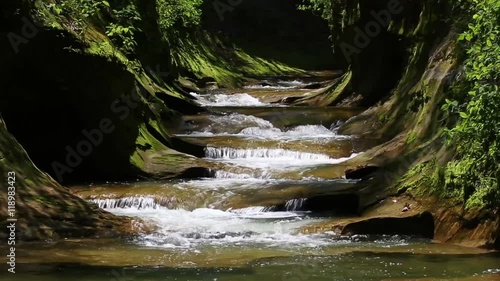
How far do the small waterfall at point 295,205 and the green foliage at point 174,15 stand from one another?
1347 centimetres

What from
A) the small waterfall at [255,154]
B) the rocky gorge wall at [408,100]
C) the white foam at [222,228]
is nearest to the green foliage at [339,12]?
the rocky gorge wall at [408,100]

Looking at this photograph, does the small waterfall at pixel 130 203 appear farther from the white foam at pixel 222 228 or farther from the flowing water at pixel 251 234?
the white foam at pixel 222 228

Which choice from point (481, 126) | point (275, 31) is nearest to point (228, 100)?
point (481, 126)

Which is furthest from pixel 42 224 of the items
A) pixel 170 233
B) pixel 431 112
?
pixel 431 112

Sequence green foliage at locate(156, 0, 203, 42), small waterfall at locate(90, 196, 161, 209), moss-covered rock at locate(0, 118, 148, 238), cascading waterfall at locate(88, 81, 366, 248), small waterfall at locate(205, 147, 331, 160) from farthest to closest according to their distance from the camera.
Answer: green foliage at locate(156, 0, 203, 42), small waterfall at locate(205, 147, 331, 160), small waterfall at locate(90, 196, 161, 209), cascading waterfall at locate(88, 81, 366, 248), moss-covered rock at locate(0, 118, 148, 238)

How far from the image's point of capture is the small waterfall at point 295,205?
11.9 m

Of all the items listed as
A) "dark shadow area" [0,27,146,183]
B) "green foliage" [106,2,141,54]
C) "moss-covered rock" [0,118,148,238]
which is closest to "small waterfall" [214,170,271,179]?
"dark shadow area" [0,27,146,183]

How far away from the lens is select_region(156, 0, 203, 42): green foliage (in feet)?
85.6

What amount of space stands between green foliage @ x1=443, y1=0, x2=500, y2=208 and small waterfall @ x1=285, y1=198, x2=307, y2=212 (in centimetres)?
294

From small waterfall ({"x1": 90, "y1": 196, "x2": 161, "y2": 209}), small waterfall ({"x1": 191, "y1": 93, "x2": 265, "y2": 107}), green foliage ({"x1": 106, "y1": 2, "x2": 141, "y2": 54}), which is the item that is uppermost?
green foliage ({"x1": 106, "y1": 2, "x2": 141, "y2": 54})

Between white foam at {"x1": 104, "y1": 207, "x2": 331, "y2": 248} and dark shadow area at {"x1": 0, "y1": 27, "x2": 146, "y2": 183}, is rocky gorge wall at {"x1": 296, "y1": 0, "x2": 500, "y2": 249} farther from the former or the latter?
dark shadow area at {"x1": 0, "y1": 27, "x2": 146, "y2": 183}

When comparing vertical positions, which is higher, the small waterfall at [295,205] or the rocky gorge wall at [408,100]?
the rocky gorge wall at [408,100]

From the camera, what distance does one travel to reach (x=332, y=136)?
18.7 m

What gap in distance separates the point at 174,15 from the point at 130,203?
17.3m
